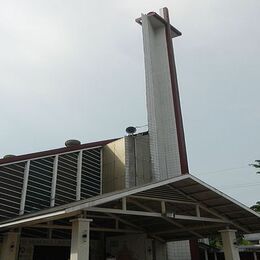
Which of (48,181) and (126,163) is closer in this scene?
(48,181)

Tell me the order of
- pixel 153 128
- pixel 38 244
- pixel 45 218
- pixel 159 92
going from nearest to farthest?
pixel 45 218, pixel 38 244, pixel 153 128, pixel 159 92

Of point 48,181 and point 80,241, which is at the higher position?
point 48,181

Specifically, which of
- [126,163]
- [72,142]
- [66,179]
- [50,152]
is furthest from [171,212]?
[72,142]

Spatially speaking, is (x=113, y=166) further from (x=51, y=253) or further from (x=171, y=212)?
(x=171, y=212)

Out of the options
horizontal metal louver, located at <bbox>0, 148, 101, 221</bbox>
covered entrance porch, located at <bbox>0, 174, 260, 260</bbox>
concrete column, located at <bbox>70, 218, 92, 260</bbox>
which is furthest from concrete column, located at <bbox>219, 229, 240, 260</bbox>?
horizontal metal louver, located at <bbox>0, 148, 101, 221</bbox>

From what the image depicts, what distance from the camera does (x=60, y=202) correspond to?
13406mm

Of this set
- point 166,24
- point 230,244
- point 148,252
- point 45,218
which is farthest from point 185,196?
point 166,24

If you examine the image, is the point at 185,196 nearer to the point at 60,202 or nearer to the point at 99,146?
the point at 60,202

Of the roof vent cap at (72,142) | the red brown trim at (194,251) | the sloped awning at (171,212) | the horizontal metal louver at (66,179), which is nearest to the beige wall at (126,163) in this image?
the roof vent cap at (72,142)

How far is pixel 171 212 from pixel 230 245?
→ 2334 mm

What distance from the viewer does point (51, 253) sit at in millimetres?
12609

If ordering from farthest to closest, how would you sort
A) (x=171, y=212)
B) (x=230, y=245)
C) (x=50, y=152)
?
(x=50, y=152), (x=230, y=245), (x=171, y=212)

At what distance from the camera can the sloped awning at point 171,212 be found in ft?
30.0

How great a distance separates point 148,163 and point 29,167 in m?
5.64
